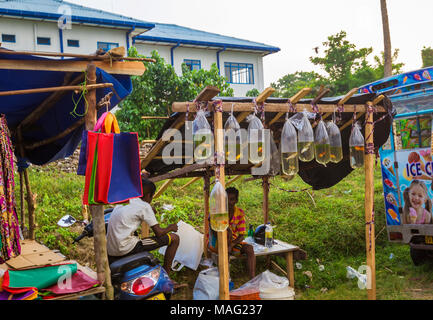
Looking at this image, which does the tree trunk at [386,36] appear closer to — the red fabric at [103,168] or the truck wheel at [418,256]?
the truck wheel at [418,256]

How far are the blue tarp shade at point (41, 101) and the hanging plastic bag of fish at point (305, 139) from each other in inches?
80.7

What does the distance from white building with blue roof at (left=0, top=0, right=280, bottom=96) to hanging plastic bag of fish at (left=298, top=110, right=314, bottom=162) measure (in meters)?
11.0

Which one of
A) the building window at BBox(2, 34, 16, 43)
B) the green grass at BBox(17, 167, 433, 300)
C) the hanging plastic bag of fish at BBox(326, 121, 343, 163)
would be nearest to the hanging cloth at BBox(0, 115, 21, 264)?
the green grass at BBox(17, 167, 433, 300)

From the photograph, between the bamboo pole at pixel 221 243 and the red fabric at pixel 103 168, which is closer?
the red fabric at pixel 103 168

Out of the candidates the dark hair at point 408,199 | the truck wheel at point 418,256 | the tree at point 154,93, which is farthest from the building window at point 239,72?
the truck wheel at point 418,256

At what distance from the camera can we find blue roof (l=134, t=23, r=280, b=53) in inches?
715

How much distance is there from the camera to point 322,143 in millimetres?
4863

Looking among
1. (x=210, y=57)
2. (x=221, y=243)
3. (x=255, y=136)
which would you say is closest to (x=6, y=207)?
(x=221, y=243)

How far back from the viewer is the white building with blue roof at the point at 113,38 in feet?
50.0

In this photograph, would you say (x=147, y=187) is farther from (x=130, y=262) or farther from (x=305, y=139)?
(x=305, y=139)

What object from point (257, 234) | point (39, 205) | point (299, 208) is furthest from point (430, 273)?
point (39, 205)

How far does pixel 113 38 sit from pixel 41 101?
499 inches

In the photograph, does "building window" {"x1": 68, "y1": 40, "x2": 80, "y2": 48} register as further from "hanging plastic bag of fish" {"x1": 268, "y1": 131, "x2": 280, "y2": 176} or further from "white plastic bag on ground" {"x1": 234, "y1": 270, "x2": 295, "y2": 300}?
"white plastic bag on ground" {"x1": 234, "y1": 270, "x2": 295, "y2": 300}
